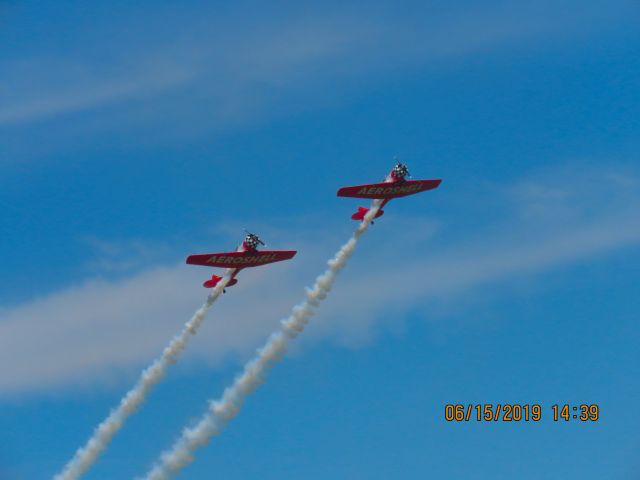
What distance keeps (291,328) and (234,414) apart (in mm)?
10145

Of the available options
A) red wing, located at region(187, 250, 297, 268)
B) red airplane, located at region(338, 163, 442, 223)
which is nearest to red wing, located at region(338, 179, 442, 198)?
red airplane, located at region(338, 163, 442, 223)

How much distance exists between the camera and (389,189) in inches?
5502

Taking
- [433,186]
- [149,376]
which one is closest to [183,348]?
[149,376]

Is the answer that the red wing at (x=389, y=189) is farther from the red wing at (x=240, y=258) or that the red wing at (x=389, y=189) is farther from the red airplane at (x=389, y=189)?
the red wing at (x=240, y=258)

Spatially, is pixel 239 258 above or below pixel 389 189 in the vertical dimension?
below

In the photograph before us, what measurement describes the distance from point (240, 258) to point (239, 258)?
10 cm

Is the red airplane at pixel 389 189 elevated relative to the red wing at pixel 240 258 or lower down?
elevated

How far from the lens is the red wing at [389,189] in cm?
13812

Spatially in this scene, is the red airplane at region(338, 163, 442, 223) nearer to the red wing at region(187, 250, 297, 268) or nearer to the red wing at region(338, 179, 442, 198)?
the red wing at region(338, 179, 442, 198)

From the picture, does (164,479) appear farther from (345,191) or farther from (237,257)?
(345,191)

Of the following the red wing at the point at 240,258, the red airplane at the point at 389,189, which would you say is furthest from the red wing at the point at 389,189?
the red wing at the point at 240,258

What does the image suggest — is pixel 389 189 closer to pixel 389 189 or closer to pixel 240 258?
pixel 389 189

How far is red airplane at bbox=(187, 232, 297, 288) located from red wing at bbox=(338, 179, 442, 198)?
9.41m

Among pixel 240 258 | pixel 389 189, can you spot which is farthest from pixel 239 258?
pixel 389 189
